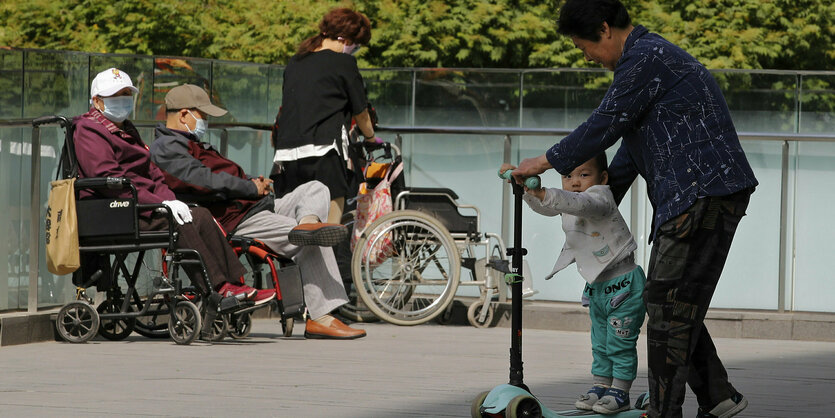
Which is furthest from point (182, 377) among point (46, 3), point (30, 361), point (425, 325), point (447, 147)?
point (46, 3)

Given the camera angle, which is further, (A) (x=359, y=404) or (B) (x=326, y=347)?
(B) (x=326, y=347)

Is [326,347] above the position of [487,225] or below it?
below

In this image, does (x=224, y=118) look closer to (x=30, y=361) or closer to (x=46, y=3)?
→ (x=30, y=361)

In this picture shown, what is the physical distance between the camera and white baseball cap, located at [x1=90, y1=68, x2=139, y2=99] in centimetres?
853

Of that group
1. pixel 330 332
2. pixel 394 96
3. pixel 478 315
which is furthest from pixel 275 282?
pixel 394 96

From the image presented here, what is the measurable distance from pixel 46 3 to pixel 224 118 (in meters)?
24.6

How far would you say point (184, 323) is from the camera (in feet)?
27.8

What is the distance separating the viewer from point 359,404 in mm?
5824

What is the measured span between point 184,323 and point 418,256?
221 cm

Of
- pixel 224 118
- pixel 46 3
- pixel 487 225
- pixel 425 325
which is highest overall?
pixel 46 3

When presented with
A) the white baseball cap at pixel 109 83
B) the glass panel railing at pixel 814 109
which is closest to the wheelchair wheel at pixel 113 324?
the white baseball cap at pixel 109 83

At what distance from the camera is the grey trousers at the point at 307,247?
8.89m

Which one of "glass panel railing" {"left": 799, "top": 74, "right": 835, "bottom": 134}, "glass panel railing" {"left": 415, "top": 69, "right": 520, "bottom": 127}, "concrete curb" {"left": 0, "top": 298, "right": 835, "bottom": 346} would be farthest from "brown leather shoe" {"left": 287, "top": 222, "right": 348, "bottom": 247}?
"glass panel railing" {"left": 799, "top": 74, "right": 835, "bottom": 134}

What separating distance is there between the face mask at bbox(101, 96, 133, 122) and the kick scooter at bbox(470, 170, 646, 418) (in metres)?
3.99
